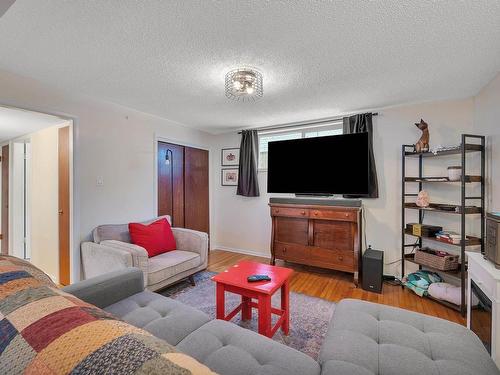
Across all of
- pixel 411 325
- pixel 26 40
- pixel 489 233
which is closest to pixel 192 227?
pixel 26 40

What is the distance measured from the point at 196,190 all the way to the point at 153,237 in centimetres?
151

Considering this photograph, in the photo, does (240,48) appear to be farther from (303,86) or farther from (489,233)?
(489,233)

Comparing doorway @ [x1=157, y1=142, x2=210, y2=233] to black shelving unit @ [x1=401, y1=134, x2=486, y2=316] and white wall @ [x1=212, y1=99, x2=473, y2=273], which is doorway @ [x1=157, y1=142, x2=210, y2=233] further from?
black shelving unit @ [x1=401, y1=134, x2=486, y2=316]

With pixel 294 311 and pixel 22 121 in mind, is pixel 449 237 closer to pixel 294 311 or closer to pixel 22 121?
pixel 294 311

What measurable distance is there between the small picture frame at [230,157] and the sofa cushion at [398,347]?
3271mm

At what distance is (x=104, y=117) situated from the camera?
292 centimetres

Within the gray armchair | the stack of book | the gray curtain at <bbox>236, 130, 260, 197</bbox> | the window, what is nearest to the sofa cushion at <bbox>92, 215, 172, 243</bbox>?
the gray armchair

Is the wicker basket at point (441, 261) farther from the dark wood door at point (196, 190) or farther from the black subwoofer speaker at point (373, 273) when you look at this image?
the dark wood door at point (196, 190)

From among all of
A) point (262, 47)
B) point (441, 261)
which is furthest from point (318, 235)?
point (262, 47)

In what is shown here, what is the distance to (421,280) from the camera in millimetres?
2697

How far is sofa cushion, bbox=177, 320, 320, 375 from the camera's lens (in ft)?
3.38

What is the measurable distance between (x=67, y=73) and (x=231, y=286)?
2.38 meters

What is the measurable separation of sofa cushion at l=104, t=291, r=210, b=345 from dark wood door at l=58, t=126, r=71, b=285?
5.66 ft

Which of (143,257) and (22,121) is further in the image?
(22,121)
